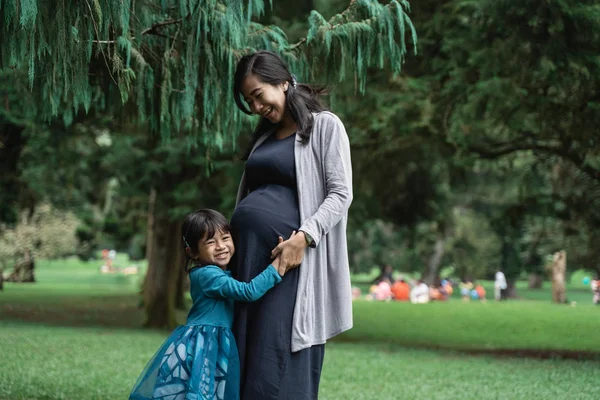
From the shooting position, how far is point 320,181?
12.9 ft

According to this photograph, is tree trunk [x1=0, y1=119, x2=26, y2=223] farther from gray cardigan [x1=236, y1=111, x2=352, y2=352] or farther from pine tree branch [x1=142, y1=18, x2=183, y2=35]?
gray cardigan [x1=236, y1=111, x2=352, y2=352]

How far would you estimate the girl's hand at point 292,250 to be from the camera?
146 inches

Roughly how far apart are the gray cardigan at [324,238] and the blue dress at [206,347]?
0.63 ft

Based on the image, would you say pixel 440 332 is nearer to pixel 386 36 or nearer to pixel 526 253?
pixel 386 36

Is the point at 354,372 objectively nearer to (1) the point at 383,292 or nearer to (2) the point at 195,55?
(2) the point at 195,55

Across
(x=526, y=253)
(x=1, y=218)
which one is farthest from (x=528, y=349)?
(x=526, y=253)

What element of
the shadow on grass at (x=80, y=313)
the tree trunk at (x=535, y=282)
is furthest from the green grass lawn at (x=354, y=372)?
the tree trunk at (x=535, y=282)

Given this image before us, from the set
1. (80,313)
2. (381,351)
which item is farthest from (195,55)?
(80,313)

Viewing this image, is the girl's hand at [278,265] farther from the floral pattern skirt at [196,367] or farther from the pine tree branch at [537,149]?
the pine tree branch at [537,149]

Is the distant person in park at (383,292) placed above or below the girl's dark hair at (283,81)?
below

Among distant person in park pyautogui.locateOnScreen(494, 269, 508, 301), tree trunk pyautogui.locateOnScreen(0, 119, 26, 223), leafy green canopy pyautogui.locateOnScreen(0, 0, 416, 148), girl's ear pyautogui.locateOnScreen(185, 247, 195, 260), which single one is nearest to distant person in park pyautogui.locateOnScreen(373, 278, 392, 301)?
distant person in park pyautogui.locateOnScreen(494, 269, 508, 301)

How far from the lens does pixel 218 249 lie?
3.97 metres

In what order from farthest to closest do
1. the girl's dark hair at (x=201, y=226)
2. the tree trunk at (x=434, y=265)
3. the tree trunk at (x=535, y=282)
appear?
1. the tree trunk at (x=535, y=282)
2. the tree trunk at (x=434, y=265)
3. the girl's dark hair at (x=201, y=226)

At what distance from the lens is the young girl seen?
387 cm
